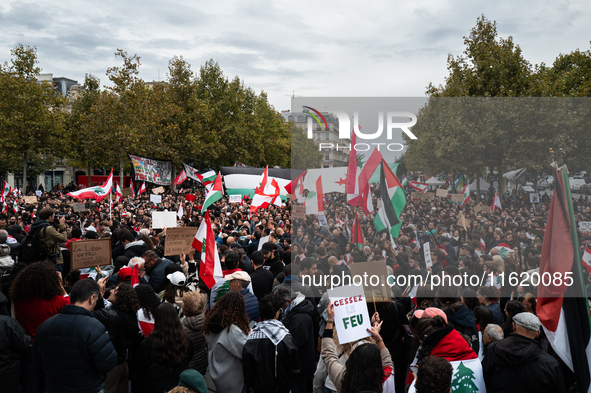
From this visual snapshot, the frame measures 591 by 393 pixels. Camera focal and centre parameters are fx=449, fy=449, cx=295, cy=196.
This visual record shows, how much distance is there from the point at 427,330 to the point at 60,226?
8091 mm

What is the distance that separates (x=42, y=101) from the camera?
35875mm

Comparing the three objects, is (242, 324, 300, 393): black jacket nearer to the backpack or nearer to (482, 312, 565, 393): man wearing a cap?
(482, 312, 565, 393): man wearing a cap

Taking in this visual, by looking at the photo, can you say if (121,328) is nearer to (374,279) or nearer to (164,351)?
(164,351)

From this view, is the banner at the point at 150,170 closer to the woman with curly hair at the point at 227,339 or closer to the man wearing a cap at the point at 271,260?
the man wearing a cap at the point at 271,260

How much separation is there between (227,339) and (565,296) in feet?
10.2

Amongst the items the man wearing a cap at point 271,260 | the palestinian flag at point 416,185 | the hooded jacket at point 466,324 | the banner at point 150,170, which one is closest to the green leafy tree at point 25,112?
→ the banner at point 150,170

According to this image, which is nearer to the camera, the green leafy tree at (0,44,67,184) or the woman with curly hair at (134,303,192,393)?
the woman with curly hair at (134,303,192,393)

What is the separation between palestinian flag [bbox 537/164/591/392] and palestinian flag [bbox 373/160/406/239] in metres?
4.30

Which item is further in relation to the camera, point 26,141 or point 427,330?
point 26,141

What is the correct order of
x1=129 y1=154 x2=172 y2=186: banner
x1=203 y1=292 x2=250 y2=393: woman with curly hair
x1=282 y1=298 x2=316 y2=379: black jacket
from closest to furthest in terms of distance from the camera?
x1=203 y1=292 x2=250 y2=393: woman with curly hair, x1=282 y1=298 x2=316 y2=379: black jacket, x1=129 y1=154 x2=172 y2=186: banner

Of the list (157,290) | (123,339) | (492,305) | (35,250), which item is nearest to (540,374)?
(492,305)

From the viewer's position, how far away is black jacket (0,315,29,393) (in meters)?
3.97

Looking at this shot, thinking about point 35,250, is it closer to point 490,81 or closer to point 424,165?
point 424,165

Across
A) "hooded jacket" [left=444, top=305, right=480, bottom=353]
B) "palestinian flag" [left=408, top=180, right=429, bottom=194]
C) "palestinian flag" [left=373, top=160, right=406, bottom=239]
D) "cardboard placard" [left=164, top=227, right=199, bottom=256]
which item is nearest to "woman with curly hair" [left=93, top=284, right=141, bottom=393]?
"hooded jacket" [left=444, top=305, right=480, bottom=353]
